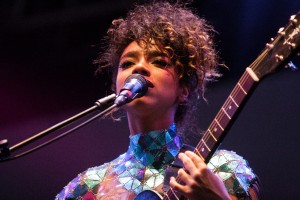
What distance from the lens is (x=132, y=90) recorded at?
1.62 meters

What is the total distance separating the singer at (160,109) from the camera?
181 centimetres

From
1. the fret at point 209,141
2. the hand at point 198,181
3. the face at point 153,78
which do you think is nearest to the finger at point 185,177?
the hand at point 198,181

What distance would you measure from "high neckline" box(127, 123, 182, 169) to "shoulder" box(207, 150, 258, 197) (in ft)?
0.62

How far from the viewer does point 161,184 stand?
1827 mm

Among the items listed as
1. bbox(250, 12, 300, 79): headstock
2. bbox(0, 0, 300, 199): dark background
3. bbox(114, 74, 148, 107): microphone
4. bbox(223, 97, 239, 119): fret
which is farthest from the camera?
bbox(0, 0, 300, 199): dark background

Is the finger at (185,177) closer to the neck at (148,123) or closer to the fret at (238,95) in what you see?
the fret at (238,95)

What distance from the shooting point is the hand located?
1431 millimetres

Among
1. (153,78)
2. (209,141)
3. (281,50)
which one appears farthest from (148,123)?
(281,50)

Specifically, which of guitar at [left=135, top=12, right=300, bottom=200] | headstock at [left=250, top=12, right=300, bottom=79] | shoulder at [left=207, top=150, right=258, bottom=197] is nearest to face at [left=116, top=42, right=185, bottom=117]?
shoulder at [left=207, top=150, right=258, bottom=197]

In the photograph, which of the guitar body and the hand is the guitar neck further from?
the guitar body

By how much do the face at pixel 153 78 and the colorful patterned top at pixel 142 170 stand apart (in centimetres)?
12

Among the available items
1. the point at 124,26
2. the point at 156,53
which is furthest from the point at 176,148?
the point at 124,26

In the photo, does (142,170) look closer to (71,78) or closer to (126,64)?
(126,64)

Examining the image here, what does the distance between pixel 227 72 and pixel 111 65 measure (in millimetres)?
570
